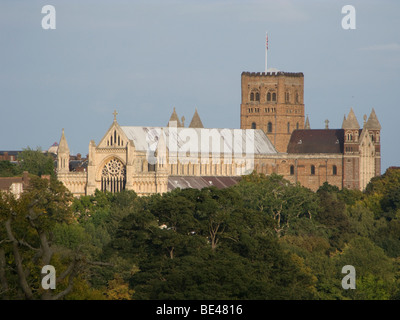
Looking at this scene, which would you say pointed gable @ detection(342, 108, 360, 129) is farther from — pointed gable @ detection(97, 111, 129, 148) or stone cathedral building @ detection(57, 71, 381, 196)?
pointed gable @ detection(97, 111, 129, 148)

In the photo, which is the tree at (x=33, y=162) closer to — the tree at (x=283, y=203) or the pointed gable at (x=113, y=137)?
the pointed gable at (x=113, y=137)

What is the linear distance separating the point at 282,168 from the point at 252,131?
734 centimetres

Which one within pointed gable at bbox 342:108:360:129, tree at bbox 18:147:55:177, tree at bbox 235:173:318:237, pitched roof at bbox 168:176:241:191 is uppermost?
pointed gable at bbox 342:108:360:129

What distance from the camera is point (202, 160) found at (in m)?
180

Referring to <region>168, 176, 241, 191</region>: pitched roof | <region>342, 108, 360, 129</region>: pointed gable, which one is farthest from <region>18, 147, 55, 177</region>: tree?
<region>342, 108, 360, 129</region>: pointed gable

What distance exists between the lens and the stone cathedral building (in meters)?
151

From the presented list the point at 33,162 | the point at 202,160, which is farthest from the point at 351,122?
the point at 33,162

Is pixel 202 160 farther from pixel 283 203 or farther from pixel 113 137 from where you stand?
pixel 283 203

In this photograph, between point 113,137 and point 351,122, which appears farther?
point 351,122

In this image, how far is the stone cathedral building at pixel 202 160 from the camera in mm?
151250

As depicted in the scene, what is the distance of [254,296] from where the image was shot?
230 feet

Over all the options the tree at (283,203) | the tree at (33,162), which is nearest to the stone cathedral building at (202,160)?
the tree at (33,162)

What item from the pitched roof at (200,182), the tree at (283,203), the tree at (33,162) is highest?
the tree at (33,162)
